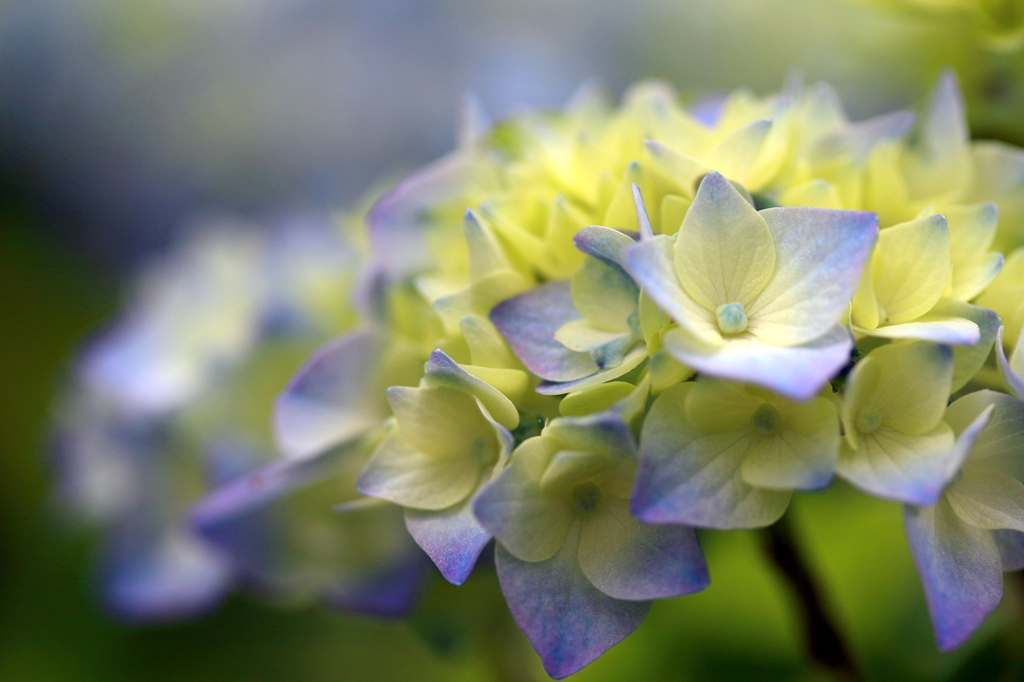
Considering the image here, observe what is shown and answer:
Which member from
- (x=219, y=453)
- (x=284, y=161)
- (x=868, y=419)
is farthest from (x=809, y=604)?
(x=284, y=161)

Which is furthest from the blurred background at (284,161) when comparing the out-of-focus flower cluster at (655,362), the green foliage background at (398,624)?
the out-of-focus flower cluster at (655,362)

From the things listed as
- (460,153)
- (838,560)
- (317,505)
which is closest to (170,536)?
(317,505)

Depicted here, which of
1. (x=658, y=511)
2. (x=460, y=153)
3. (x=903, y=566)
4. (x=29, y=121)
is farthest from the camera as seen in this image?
(x=29, y=121)

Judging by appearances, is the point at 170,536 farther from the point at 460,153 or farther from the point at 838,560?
the point at 838,560

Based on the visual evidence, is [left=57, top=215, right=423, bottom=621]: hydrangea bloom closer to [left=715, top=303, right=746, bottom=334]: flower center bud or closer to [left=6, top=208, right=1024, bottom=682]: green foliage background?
[left=6, top=208, right=1024, bottom=682]: green foliage background

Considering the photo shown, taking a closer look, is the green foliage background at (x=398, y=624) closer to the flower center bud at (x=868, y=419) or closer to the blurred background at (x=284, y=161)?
the blurred background at (x=284, y=161)

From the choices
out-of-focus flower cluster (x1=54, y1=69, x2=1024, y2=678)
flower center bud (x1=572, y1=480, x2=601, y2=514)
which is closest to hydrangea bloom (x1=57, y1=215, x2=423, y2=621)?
out-of-focus flower cluster (x1=54, y1=69, x2=1024, y2=678)

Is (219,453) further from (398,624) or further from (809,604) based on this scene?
(809,604)
